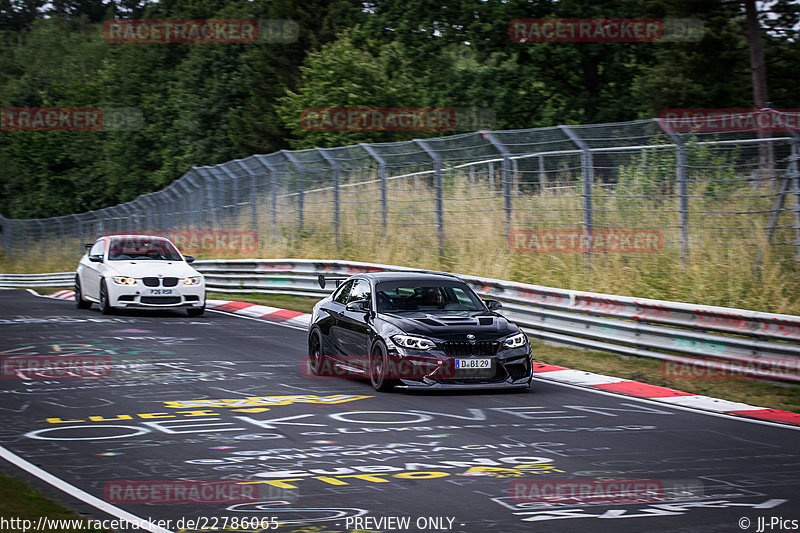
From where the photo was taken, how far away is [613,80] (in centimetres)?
4347

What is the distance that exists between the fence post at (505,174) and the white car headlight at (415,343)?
8.13 m

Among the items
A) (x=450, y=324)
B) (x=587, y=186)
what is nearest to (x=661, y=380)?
(x=450, y=324)

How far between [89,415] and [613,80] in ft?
119

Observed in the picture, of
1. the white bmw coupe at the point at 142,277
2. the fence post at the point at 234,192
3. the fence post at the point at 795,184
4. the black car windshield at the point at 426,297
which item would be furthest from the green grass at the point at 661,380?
the fence post at the point at 234,192

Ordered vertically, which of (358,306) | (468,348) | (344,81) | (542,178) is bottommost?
(468,348)

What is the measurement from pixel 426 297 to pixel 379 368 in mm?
1268

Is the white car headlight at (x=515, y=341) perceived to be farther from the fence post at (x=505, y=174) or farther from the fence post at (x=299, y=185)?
the fence post at (x=299, y=185)

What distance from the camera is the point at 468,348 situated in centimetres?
1144

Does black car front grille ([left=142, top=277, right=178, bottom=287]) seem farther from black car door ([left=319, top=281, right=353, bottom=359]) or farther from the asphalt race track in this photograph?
black car door ([left=319, top=281, right=353, bottom=359])

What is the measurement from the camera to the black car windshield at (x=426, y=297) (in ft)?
41.1

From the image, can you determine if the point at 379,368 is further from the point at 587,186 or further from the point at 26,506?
the point at 587,186

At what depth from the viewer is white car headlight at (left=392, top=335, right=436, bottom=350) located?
11375mm

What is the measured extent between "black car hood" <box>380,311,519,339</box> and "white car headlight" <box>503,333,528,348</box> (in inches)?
2.9

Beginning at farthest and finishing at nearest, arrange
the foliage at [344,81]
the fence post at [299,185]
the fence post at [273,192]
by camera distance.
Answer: the foliage at [344,81], the fence post at [273,192], the fence post at [299,185]
